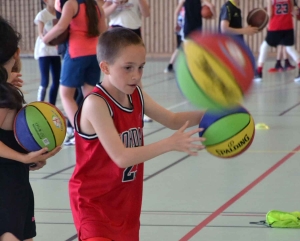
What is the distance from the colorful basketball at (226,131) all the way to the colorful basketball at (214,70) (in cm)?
5

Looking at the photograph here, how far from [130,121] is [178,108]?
6.14 meters

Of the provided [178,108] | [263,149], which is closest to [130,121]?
[263,149]

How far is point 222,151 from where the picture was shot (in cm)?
297

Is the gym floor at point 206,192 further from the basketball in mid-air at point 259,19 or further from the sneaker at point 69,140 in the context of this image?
the basketball in mid-air at point 259,19

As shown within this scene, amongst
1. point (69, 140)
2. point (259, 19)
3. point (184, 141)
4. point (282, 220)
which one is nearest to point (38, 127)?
point (184, 141)

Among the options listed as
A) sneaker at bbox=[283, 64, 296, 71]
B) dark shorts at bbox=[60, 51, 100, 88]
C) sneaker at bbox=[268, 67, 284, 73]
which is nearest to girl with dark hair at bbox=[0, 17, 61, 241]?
dark shorts at bbox=[60, 51, 100, 88]

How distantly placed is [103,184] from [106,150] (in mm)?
198

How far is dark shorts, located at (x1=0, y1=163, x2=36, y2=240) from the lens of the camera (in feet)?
9.76

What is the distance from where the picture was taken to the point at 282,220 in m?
4.18

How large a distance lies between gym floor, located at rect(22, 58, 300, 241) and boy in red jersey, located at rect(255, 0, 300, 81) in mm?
4693

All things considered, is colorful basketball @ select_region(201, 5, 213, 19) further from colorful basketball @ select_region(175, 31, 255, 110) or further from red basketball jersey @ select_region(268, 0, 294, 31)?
colorful basketball @ select_region(175, 31, 255, 110)

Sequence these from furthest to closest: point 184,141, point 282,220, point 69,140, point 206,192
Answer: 1. point 69,140
2. point 206,192
3. point 282,220
4. point 184,141

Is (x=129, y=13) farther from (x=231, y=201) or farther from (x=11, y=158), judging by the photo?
(x=11, y=158)

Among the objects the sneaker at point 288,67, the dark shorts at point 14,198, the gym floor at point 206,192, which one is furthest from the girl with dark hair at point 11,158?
the sneaker at point 288,67
